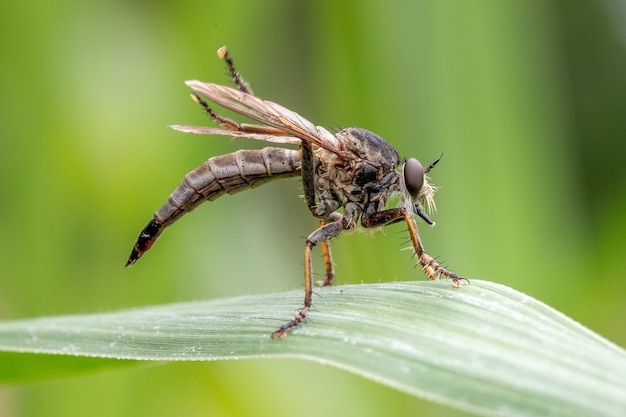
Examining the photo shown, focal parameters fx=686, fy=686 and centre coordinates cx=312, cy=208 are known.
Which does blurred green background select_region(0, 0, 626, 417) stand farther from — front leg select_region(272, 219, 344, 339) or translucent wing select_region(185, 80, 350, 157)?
translucent wing select_region(185, 80, 350, 157)

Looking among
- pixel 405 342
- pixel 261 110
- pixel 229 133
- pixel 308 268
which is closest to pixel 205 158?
pixel 229 133

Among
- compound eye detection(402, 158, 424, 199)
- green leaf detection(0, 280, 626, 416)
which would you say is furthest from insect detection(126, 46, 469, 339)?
green leaf detection(0, 280, 626, 416)

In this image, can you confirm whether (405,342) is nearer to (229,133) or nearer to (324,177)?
(229,133)

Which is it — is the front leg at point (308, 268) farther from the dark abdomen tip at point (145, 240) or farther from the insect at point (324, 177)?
the dark abdomen tip at point (145, 240)

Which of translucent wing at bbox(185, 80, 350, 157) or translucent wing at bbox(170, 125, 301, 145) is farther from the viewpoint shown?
translucent wing at bbox(170, 125, 301, 145)

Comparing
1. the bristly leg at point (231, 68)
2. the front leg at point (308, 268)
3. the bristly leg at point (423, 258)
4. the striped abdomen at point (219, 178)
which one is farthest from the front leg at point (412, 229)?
the bristly leg at point (231, 68)

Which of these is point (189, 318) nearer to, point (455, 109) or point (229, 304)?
point (229, 304)
